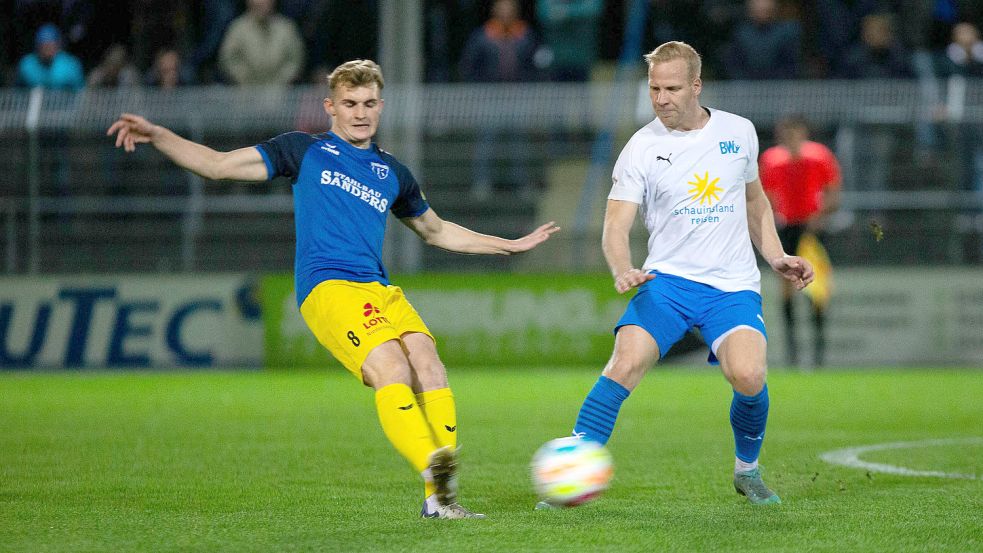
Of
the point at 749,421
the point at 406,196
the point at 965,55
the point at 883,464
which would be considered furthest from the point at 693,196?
the point at 965,55

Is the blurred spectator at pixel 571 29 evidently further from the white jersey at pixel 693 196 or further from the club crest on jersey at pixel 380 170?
the club crest on jersey at pixel 380 170

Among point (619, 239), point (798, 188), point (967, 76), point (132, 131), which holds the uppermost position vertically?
point (132, 131)

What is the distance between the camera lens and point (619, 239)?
6109 mm

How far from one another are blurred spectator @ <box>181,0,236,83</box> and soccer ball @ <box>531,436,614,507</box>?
40.7 feet

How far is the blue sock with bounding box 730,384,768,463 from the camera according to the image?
20.4 feet

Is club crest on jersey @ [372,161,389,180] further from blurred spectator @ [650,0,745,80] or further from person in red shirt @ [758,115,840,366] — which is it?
blurred spectator @ [650,0,745,80]

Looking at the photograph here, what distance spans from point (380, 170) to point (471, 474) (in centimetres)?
187

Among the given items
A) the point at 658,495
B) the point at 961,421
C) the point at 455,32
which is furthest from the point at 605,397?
the point at 455,32

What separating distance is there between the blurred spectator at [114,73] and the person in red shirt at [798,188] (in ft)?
24.9

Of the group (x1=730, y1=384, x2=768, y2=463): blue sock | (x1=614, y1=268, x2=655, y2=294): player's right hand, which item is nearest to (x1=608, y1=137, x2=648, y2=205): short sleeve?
(x1=614, y1=268, x2=655, y2=294): player's right hand

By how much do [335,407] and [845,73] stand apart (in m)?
8.53

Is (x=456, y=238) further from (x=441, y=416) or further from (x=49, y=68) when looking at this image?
(x=49, y=68)

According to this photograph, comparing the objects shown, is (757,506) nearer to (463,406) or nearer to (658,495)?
(658,495)

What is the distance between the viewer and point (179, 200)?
1612 centimetres
